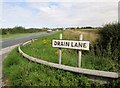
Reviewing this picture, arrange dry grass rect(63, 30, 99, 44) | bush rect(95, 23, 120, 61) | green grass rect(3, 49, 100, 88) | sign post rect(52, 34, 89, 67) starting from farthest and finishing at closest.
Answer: dry grass rect(63, 30, 99, 44) < bush rect(95, 23, 120, 61) < sign post rect(52, 34, 89, 67) < green grass rect(3, 49, 100, 88)

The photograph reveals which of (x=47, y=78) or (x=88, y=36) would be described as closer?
(x=47, y=78)

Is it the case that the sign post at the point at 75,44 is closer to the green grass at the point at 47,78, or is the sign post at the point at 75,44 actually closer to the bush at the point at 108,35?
the green grass at the point at 47,78

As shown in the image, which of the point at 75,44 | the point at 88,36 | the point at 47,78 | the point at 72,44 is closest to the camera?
the point at 47,78

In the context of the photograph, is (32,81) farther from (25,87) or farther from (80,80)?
(80,80)

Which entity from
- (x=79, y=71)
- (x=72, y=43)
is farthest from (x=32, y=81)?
(x=72, y=43)

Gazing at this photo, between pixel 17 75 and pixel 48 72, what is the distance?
42.5 inches

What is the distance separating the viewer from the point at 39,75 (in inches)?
335

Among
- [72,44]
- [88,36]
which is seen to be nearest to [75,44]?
[72,44]

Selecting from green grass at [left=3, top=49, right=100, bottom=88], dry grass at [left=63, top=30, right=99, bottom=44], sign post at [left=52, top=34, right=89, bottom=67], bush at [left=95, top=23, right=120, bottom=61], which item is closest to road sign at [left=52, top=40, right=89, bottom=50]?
sign post at [left=52, top=34, right=89, bottom=67]

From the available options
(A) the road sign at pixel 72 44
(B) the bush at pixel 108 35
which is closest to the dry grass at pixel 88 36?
(B) the bush at pixel 108 35

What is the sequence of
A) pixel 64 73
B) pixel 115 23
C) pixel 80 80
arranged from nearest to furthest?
pixel 80 80 → pixel 64 73 → pixel 115 23

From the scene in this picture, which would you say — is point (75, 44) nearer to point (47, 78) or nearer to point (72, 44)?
point (72, 44)

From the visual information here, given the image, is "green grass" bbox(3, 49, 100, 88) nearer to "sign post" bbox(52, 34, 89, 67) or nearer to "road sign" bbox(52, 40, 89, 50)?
"sign post" bbox(52, 34, 89, 67)

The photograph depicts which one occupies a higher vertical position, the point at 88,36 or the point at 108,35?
the point at 108,35
